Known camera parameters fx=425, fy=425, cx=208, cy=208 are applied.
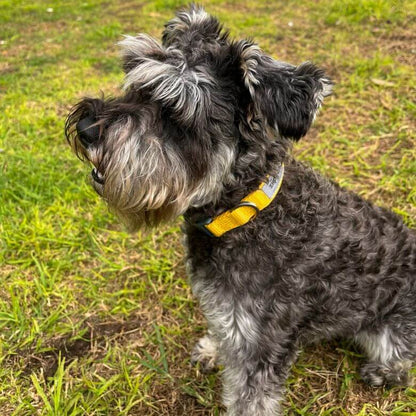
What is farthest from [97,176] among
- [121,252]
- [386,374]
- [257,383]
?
[386,374]

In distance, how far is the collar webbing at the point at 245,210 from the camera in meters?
2.71

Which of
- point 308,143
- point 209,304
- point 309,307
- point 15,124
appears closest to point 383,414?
point 309,307

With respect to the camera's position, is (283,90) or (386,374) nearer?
(283,90)

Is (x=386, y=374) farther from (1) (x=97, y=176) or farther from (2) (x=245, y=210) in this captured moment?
(1) (x=97, y=176)

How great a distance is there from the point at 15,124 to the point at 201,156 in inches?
181

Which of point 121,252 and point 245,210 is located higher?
point 245,210

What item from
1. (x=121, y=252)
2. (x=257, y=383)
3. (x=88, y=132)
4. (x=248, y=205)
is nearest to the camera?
(x=88, y=132)

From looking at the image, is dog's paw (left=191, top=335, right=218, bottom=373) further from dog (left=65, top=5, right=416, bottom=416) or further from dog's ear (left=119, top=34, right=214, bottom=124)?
dog's ear (left=119, top=34, right=214, bottom=124)

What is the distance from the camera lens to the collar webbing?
271cm

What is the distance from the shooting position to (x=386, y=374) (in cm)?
328

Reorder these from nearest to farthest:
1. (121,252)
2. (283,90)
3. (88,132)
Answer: (283,90) → (88,132) → (121,252)

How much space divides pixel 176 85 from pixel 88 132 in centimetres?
59

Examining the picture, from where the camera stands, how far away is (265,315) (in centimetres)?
281

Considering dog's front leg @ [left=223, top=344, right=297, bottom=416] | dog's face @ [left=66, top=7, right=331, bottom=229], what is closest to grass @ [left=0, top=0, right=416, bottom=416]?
dog's front leg @ [left=223, top=344, right=297, bottom=416]
